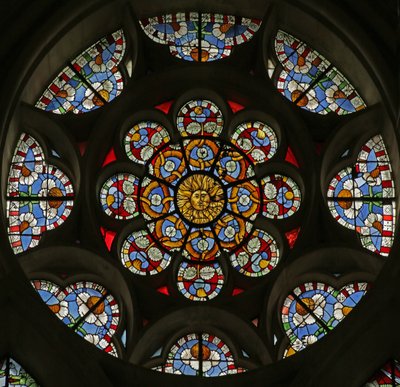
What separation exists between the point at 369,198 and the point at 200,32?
2.93 metres

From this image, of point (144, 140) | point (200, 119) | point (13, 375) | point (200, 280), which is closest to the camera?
point (13, 375)

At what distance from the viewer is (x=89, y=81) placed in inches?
867

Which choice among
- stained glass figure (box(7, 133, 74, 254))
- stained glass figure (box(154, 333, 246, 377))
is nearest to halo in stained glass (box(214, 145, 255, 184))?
stained glass figure (box(7, 133, 74, 254))

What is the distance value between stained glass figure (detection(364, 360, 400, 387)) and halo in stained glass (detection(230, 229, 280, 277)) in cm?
189

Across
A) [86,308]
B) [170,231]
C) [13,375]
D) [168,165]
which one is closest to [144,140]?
[168,165]

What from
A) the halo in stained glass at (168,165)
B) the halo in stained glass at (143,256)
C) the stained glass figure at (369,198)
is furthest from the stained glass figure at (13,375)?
the stained glass figure at (369,198)

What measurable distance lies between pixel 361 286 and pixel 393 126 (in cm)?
177

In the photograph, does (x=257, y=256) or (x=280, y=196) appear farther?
(x=280, y=196)

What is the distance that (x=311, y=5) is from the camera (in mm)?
21500

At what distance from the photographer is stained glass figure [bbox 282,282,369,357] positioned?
20.5 m

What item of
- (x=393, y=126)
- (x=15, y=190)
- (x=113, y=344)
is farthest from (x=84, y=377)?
(x=393, y=126)

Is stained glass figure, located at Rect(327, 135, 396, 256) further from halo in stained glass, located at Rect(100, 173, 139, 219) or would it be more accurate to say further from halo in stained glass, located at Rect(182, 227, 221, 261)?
halo in stained glass, located at Rect(100, 173, 139, 219)

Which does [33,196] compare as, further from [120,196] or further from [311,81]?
[311,81]

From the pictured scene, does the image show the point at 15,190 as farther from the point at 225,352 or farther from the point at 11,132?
the point at 225,352
